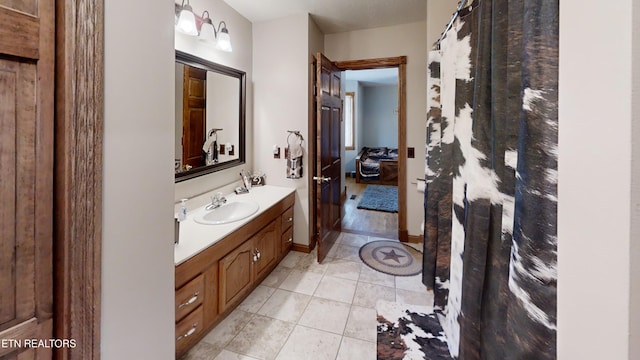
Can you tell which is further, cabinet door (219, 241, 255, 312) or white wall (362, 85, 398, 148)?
white wall (362, 85, 398, 148)

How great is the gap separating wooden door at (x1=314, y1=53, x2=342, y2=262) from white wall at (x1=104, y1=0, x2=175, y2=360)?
6.24ft

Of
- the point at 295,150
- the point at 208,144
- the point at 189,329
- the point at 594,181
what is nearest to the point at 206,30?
the point at 208,144

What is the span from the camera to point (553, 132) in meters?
0.68

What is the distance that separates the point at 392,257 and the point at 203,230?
2057 mm

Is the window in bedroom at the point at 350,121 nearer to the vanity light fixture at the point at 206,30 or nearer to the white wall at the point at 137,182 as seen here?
the vanity light fixture at the point at 206,30

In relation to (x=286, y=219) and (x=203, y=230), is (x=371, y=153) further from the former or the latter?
(x=203, y=230)

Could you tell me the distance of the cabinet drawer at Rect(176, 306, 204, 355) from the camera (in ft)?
5.08

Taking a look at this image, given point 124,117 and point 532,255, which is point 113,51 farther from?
point 532,255

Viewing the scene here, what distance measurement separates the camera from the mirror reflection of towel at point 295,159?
2.94m

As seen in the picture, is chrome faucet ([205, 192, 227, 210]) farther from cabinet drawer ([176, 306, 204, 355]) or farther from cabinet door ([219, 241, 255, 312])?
cabinet drawer ([176, 306, 204, 355])

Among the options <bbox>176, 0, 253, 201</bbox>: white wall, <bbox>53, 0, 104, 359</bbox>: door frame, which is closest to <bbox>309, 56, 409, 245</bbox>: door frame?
<bbox>176, 0, 253, 201</bbox>: white wall

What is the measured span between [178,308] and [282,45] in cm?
267

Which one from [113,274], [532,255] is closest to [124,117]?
[113,274]

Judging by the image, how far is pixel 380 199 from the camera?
5.46m
